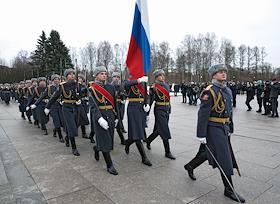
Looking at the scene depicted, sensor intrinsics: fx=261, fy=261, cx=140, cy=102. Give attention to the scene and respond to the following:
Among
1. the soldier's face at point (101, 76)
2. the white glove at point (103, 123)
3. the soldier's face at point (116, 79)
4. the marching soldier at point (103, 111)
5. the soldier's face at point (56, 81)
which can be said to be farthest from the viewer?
the soldier's face at point (56, 81)

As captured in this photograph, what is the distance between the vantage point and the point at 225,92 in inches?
154

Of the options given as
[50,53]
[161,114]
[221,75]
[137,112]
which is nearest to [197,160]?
[221,75]

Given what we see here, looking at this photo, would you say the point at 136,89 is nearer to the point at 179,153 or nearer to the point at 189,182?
the point at 179,153

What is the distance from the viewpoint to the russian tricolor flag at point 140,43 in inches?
209

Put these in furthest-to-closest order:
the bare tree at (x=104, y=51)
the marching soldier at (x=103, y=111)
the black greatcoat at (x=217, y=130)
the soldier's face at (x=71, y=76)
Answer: the bare tree at (x=104, y=51), the soldier's face at (x=71, y=76), the marching soldier at (x=103, y=111), the black greatcoat at (x=217, y=130)

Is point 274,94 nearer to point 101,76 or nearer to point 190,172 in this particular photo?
point 190,172

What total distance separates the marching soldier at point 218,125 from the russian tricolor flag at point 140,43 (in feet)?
5.81

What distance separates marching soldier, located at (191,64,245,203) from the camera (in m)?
3.71

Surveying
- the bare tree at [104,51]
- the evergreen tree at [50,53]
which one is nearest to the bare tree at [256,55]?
the bare tree at [104,51]

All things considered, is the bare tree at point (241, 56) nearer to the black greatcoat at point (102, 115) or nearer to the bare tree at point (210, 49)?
the bare tree at point (210, 49)

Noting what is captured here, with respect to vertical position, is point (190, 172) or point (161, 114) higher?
point (161, 114)

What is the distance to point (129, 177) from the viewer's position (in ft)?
15.0

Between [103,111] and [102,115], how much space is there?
0.08 metres

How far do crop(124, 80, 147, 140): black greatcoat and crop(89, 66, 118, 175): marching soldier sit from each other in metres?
0.45
